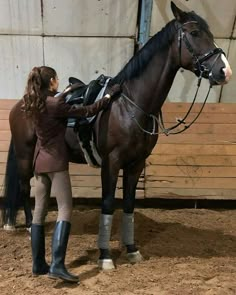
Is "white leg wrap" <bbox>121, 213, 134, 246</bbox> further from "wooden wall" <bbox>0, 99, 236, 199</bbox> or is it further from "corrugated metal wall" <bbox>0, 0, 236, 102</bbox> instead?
"corrugated metal wall" <bbox>0, 0, 236, 102</bbox>

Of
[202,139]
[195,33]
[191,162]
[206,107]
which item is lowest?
[191,162]

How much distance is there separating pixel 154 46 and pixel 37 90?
3.00ft

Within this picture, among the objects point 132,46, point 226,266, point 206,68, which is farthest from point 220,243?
point 132,46

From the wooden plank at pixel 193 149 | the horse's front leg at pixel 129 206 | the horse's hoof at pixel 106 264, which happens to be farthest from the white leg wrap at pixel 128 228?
the wooden plank at pixel 193 149

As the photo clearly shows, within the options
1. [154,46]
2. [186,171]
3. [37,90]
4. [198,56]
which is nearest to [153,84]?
[154,46]

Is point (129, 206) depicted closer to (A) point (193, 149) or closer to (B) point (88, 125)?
(B) point (88, 125)

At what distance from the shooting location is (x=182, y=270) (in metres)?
3.03

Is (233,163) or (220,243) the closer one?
(220,243)

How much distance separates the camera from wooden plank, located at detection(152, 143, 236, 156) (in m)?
4.64

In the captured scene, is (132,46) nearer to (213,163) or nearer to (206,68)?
(213,163)

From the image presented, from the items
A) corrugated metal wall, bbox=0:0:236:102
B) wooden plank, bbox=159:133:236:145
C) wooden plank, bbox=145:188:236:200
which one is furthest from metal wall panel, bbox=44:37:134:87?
wooden plank, bbox=145:188:236:200

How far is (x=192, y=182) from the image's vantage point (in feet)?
15.3

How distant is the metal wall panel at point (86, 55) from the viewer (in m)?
4.48

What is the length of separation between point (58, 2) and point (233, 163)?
2.62 m
